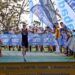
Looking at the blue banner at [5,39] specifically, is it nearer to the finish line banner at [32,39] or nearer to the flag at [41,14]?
the finish line banner at [32,39]

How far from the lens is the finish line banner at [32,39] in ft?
14.1

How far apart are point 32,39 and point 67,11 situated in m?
0.79

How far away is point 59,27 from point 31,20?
50 centimetres

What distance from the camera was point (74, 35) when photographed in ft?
13.8

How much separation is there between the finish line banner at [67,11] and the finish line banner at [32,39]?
38 cm

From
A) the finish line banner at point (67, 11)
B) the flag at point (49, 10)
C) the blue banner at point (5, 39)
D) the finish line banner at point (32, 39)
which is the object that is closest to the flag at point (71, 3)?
the finish line banner at point (67, 11)

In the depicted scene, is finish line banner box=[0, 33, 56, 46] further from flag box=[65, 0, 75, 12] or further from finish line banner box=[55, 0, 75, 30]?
flag box=[65, 0, 75, 12]

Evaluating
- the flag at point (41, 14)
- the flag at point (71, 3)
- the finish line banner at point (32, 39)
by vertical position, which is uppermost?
the flag at point (71, 3)

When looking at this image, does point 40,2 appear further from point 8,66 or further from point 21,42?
point 8,66

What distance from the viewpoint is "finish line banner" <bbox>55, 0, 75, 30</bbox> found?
4.11m

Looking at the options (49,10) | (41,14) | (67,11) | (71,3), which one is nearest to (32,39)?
(41,14)

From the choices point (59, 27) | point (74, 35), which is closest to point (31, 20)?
point (59, 27)

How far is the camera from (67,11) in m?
4.25

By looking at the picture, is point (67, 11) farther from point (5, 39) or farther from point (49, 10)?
point (5, 39)
